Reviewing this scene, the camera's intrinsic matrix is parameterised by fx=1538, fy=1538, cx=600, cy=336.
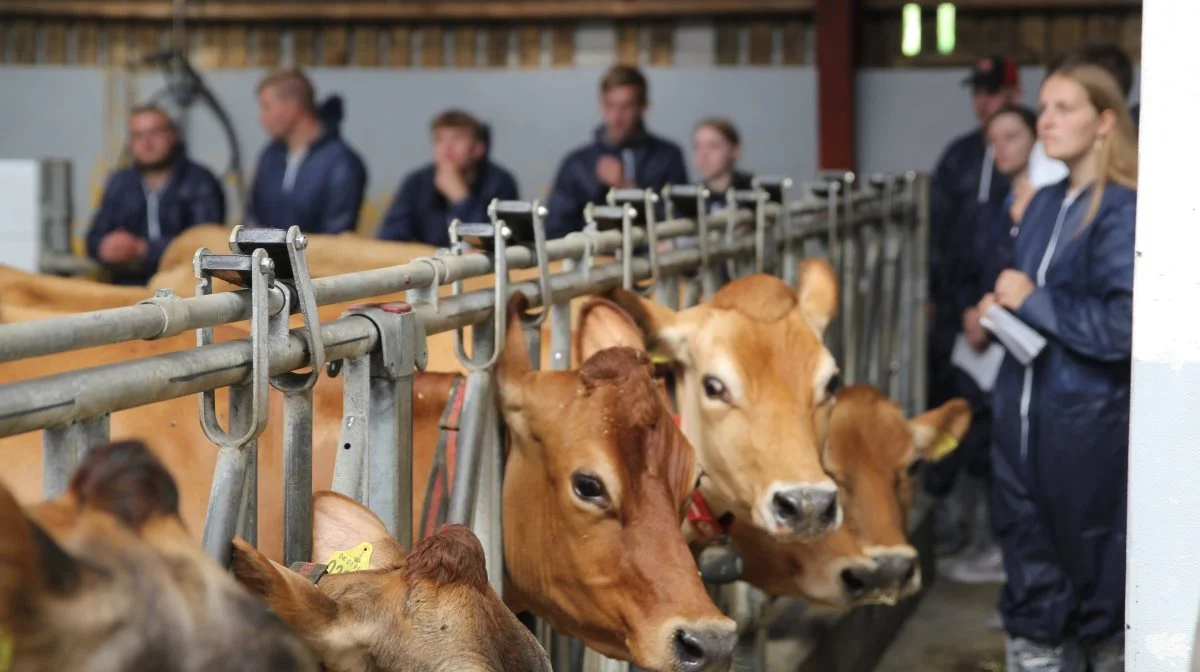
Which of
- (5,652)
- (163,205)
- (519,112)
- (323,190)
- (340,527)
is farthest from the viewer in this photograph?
(519,112)

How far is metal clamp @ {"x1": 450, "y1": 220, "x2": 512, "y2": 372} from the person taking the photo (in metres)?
2.09

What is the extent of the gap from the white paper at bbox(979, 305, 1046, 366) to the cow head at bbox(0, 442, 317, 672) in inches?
115

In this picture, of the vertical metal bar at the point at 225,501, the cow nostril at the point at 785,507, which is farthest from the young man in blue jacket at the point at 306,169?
the vertical metal bar at the point at 225,501

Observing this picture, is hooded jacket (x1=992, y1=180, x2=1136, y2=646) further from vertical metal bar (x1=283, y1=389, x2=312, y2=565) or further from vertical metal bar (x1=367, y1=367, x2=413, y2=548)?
vertical metal bar (x1=283, y1=389, x2=312, y2=565)

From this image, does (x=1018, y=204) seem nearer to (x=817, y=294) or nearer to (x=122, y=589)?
(x=817, y=294)

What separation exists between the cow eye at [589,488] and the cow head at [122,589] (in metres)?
1.00

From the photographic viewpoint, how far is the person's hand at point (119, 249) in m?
6.31

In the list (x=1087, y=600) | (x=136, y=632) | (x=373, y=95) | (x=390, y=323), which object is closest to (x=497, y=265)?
(x=390, y=323)

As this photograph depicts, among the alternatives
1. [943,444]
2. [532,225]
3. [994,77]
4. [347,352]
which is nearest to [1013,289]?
[943,444]

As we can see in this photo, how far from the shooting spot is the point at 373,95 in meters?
9.79

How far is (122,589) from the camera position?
0.87 m

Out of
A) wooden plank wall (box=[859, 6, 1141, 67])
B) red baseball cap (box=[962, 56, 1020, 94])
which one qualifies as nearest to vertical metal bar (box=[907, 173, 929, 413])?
red baseball cap (box=[962, 56, 1020, 94])

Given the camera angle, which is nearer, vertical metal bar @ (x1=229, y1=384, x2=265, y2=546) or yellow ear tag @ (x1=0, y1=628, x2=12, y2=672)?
yellow ear tag @ (x1=0, y1=628, x2=12, y2=672)

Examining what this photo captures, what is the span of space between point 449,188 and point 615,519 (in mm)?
4395
